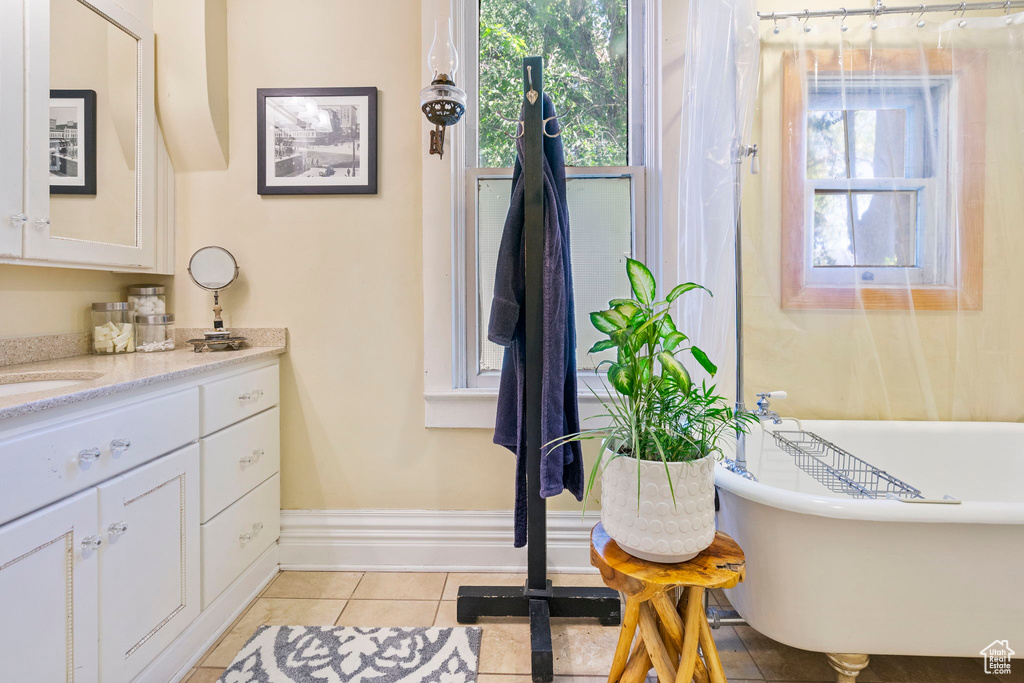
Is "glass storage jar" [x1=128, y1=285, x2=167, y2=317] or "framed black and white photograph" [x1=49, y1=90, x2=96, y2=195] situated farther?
"glass storage jar" [x1=128, y1=285, x2=167, y2=317]

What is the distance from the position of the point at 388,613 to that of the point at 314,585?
14.0 inches

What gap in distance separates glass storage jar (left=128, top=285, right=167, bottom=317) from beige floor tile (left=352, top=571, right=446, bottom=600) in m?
1.25

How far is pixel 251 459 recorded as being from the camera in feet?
5.61

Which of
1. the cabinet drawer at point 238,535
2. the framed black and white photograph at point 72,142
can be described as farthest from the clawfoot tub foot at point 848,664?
the framed black and white photograph at point 72,142

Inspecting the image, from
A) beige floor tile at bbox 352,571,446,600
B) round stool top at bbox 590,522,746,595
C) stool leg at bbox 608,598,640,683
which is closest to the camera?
round stool top at bbox 590,522,746,595

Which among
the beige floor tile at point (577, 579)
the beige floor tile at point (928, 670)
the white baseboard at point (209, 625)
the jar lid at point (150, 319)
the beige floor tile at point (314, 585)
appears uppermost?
the jar lid at point (150, 319)

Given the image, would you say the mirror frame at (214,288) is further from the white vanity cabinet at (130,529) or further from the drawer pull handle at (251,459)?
the drawer pull handle at (251,459)

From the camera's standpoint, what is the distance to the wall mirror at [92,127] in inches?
56.0

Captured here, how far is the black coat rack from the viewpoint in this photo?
4.61 feet

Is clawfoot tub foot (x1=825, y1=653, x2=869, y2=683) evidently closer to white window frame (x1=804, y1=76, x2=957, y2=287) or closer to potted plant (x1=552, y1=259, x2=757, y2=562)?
potted plant (x1=552, y1=259, x2=757, y2=562)

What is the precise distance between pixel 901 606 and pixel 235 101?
2591 millimetres

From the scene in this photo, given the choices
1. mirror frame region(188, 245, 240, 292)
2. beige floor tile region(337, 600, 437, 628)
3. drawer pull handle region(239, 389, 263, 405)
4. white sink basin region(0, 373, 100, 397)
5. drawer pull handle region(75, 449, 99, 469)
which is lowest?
beige floor tile region(337, 600, 437, 628)

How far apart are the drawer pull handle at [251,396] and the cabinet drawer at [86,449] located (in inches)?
10.1

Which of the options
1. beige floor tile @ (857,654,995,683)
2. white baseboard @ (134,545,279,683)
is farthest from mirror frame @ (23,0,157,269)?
beige floor tile @ (857,654,995,683)
